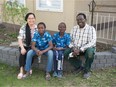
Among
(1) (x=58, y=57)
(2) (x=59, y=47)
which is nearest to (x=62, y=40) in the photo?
(2) (x=59, y=47)

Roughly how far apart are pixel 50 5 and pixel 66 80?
→ 12.3ft

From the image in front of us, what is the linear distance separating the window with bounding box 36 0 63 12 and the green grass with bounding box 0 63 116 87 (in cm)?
299

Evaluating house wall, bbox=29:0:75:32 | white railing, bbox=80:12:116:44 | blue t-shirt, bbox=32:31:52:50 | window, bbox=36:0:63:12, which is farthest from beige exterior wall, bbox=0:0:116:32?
blue t-shirt, bbox=32:31:52:50

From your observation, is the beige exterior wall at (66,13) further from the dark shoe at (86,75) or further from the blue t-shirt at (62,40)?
the dark shoe at (86,75)

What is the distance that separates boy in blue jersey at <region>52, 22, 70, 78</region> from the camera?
5.59 m

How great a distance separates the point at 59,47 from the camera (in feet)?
18.7

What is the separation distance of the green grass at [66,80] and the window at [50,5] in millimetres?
2994

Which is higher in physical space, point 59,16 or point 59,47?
point 59,16

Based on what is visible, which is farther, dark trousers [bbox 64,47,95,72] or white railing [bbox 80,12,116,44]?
white railing [bbox 80,12,116,44]

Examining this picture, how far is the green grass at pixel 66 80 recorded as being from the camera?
5.30 meters

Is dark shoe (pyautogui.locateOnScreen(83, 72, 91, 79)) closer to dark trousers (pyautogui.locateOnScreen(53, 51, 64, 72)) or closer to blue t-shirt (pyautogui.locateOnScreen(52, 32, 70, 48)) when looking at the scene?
dark trousers (pyautogui.locateOnScreen(53, 51, 64, 72))

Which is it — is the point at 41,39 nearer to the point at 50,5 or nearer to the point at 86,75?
the point at 86,75

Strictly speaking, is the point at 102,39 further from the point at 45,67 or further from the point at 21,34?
the point at 21,34

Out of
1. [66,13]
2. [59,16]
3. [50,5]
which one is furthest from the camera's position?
[50,5]
